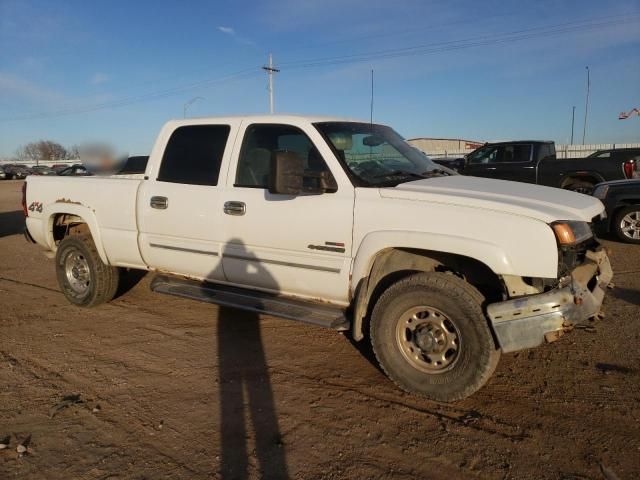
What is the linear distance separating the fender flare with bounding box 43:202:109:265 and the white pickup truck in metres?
0.05

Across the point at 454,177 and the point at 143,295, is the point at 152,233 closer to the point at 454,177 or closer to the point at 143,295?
the point at 143,295

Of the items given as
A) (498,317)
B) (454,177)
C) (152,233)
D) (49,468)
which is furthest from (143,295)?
(498,317)

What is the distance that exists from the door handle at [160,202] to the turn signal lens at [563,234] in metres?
3.34

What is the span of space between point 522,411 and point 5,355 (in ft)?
14.0

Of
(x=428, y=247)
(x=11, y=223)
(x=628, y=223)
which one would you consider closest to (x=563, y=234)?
(x=428, y=247)

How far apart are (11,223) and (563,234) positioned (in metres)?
14.5

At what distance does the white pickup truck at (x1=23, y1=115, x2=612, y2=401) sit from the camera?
312cm

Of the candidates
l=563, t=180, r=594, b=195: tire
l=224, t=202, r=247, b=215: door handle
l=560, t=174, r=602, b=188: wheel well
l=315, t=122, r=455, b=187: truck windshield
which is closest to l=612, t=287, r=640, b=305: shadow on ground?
l=315, t=122, r=455, b=187: truck windshield

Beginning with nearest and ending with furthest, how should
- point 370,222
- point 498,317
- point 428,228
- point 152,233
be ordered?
point 498,317 < point 428,228 < point 370,222 < point 152,233

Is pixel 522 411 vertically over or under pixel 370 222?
under

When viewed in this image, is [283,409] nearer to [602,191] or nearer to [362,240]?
[362,240]

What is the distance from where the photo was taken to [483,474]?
265 centimetres

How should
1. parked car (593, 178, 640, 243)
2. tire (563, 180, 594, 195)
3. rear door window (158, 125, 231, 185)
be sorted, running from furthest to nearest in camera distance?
tire (563, 180, 594, 195)
parked car (593, 178, 640, 243)
rear door window (158, 125, 231, 185)

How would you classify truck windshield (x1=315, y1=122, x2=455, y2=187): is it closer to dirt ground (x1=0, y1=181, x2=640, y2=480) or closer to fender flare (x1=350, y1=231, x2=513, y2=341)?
fender flare (x1=350, y1=231, x2=513, y2=341)
